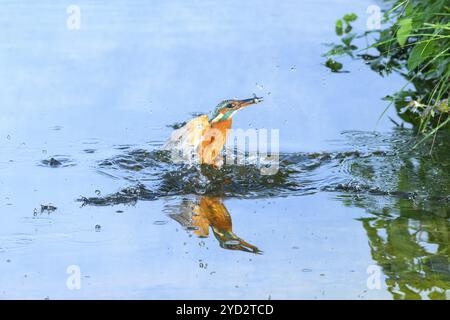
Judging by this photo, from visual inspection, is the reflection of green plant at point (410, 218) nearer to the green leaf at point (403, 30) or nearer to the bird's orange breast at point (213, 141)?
the bird's orange breast at point (213, 141)

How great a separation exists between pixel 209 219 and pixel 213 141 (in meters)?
0.83

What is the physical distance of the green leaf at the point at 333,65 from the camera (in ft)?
26.1

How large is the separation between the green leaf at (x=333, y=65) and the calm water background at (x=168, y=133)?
2.6 inches

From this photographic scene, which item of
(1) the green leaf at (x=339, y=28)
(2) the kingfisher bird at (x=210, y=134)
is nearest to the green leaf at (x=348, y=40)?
(1) the green leaf at (x=339, y=28)

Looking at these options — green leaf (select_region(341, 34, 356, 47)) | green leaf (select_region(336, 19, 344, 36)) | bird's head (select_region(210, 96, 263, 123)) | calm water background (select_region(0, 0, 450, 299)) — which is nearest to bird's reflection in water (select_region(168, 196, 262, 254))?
calm water background (select_region(0, 0, 450, 299))

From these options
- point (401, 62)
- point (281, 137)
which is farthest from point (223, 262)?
point (401, 62)

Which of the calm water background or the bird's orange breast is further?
the bird's orange breast

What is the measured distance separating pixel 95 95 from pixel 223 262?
287 centimetres

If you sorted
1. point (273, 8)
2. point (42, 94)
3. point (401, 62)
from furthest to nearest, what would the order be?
point (273, 8) → point (401, 62) → point (42, 94)

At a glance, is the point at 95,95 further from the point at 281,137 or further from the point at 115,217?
the point at 115,217

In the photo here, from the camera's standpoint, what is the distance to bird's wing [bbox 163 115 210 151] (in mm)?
6164

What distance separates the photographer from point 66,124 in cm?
690

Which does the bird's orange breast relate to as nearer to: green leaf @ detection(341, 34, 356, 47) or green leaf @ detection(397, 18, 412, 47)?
green leaf @ detection(397, 18, 412, 47)

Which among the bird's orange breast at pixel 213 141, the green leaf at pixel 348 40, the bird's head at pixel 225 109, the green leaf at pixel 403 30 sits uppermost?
the green leaf at pixel 403 30
